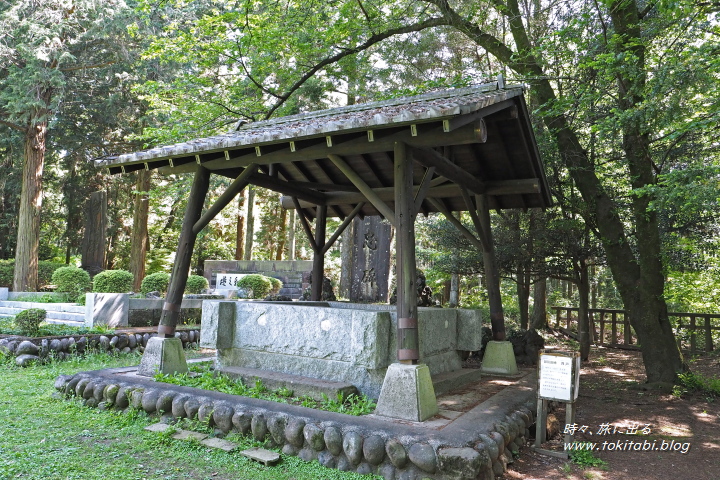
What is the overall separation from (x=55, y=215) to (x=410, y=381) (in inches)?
942

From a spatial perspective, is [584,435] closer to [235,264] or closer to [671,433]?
[671,433]

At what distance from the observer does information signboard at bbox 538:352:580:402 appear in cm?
486

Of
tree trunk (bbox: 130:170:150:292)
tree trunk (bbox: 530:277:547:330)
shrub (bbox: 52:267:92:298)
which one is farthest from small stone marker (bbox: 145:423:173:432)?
tree trunk (bbox: 130:170:150:292)

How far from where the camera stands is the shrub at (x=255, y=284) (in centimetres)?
1615

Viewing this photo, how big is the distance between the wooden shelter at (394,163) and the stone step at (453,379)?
3.56ft

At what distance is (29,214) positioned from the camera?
640 inches

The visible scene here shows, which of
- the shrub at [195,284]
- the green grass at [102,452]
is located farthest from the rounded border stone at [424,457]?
the shrub at [195,284]

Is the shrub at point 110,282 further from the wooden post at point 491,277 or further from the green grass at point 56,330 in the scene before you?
the wooden post at point 491,277

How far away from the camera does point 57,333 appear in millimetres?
9211

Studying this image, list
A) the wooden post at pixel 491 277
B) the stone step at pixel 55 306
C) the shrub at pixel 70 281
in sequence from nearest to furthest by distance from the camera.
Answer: the wooden post at pixel 491 277 < the stone step at pixel 55 306 < the shrub at pixel 70 281

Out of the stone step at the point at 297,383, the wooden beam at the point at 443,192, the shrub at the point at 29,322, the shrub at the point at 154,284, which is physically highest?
the wooden beam at the point at 443,192

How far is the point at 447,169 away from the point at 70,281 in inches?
467

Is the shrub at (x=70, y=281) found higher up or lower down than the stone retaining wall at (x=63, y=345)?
higher up

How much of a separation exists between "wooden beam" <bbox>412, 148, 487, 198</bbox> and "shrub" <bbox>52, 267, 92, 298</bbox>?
11.5m
